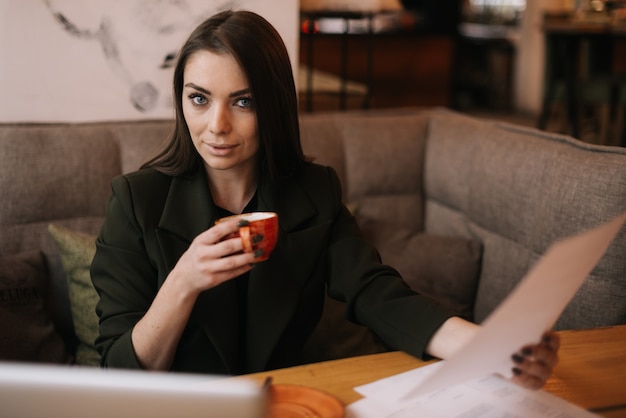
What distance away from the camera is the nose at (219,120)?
127cm

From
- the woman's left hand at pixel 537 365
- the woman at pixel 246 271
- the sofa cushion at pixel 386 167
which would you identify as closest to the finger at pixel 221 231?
the woman at pixel 246 271

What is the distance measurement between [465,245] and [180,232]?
3.75 feet

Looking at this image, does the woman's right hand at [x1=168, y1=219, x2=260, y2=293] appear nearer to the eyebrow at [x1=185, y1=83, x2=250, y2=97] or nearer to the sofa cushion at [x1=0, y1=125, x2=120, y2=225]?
the eyebrow at [x1=185, y1=83, x2=250, y2=97]

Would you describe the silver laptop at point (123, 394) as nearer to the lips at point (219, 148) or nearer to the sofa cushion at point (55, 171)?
the lips at point (219, 148)

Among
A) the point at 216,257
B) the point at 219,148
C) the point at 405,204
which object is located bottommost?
the point at 405,204

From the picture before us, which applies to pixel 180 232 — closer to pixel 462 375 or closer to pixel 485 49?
pixel 462 375

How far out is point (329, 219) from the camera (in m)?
1.49

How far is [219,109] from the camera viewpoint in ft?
4.22

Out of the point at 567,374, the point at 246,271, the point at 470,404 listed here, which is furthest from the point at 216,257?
the point at 567,374

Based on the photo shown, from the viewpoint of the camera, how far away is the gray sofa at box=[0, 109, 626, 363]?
180 cm

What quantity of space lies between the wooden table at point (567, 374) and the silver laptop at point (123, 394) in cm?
44

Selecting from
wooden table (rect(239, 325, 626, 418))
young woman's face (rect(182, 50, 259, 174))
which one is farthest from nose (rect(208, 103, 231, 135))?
wooden table (rect(239, 325, 626, 418))

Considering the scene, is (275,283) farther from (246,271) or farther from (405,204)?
(405,204)

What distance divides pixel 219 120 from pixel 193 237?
24 centimetres
